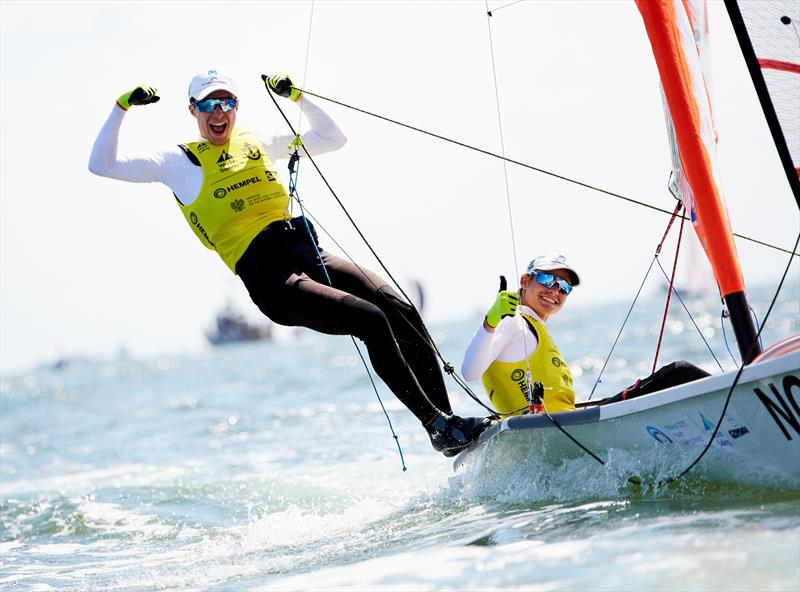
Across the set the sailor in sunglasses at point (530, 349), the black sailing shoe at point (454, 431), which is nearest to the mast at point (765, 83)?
the sailor in sunglasses at point (530, 349)

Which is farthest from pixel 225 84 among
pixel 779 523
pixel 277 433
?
pixel 277 433

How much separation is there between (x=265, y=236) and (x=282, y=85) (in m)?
0.72

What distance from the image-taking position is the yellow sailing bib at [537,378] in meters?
4.98

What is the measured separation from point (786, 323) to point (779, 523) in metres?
30.2

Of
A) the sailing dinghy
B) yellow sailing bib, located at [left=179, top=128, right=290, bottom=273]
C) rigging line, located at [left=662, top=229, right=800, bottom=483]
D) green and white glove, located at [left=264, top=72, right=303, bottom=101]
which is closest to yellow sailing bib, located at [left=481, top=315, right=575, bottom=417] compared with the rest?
the sailing dinghy

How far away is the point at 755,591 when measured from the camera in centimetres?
297

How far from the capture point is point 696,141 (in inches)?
179

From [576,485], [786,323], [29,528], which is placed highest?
[786,323]

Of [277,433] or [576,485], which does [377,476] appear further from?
[277,433]

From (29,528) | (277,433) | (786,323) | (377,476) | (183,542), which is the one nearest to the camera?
(183,542)

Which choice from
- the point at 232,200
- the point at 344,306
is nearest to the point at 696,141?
the point at 344,306

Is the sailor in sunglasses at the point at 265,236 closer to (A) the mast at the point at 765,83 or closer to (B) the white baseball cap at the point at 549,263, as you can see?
(B) the white baseball cap at the point at 549,263

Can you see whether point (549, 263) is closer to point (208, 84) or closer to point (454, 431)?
point (454, 431)

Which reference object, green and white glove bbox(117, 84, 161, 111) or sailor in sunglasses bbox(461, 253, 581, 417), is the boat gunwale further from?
green and white glove bbox(117, 84, 161, 111)
